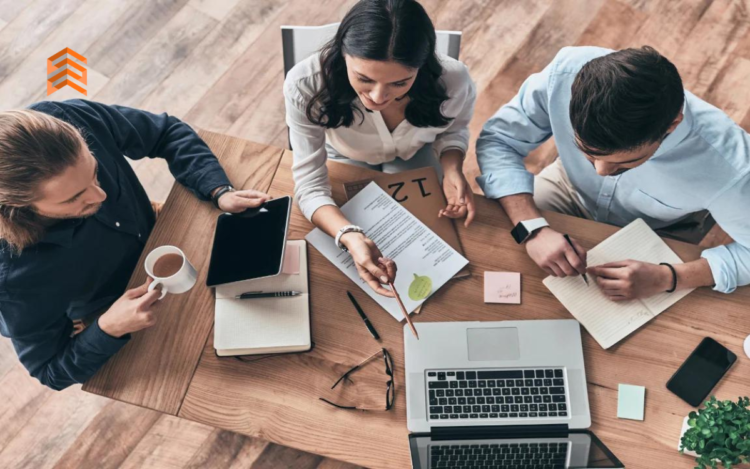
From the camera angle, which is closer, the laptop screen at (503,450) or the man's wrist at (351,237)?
the laptop screen at (503,450)

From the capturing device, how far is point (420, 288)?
4.53 ft

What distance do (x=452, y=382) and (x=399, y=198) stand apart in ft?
1.51

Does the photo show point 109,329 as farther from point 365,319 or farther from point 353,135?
A: point 353,135

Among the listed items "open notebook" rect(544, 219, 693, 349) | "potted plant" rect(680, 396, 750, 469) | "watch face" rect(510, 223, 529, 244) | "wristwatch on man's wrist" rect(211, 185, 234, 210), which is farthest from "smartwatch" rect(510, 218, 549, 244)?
"wristwatch on man's wrist" rect(211, 185, 234, 210)

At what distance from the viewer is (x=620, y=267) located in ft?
4.50

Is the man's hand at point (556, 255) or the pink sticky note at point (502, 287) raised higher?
the man's hand at point (556, 255)

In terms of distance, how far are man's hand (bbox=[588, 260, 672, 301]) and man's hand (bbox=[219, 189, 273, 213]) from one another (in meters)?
0.81

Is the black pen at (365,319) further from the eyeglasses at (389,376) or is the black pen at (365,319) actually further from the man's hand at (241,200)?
the man's hand at (241,200)

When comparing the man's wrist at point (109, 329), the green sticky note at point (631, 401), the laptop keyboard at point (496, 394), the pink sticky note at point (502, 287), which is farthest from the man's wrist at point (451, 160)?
the man's wrist at point (109, 329)

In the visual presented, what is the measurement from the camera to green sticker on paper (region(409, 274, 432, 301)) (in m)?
1.37

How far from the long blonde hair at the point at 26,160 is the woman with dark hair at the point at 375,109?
1.64 ft

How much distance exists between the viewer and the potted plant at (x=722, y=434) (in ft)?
3.59

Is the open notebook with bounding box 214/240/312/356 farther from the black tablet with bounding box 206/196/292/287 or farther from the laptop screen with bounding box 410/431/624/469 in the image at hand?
the laptop screen with bounding box 410/431/624/469

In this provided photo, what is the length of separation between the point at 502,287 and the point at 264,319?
552 millimetres
